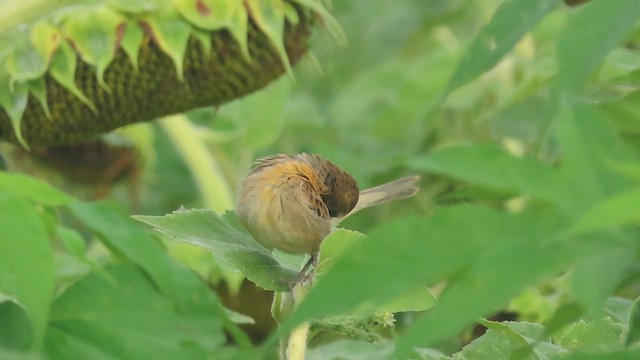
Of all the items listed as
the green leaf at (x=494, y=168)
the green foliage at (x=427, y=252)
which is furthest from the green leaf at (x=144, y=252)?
the green leaf at (x=494, y=168)

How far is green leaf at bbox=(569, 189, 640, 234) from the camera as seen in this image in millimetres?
310

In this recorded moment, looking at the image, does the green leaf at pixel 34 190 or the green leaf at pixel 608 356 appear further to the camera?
the green leaf at pixel 34 190

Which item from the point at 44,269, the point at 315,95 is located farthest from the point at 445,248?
the point at 315,95

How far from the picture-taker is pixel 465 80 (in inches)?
18.9

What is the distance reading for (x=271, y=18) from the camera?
893 millimetres

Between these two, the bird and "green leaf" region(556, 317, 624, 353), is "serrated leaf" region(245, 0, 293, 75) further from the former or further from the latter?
"green leaf" region(556, 317, 624, 353)

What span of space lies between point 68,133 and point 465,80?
1.59ft

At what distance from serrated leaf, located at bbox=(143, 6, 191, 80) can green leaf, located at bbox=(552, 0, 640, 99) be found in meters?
0.45

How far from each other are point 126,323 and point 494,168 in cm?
33

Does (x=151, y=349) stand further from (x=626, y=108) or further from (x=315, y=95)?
(x=315, y=95)

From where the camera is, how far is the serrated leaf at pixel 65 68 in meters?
0.87

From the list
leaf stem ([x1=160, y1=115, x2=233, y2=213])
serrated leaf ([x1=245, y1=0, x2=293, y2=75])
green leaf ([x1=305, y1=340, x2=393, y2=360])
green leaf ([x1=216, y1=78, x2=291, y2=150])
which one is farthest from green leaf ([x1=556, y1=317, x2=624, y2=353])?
green leaf ([x1=216, y1=78, x2=291, y2=150])

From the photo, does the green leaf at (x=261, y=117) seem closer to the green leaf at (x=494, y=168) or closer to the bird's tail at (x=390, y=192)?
the bird's tail at (x=390, y=192)

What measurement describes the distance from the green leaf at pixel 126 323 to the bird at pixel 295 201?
62 millimetres
